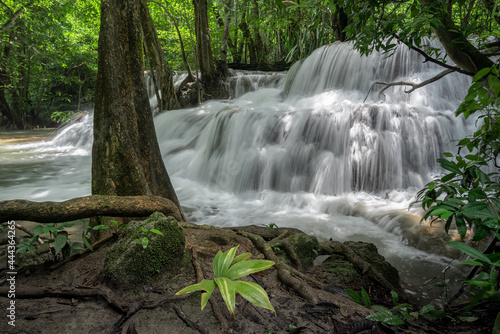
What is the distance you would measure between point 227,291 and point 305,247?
178 centimetres

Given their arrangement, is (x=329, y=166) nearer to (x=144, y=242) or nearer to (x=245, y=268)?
(x=144, y=242)

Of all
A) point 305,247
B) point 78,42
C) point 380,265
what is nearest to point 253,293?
point 305,247

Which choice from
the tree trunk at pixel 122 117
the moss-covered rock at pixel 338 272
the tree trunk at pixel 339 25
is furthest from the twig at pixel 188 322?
the tree trunk at pixel 339 25

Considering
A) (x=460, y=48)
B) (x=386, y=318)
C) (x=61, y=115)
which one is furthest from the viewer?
(x=61, y=115)

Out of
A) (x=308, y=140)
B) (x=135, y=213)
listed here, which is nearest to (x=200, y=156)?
(x=308, y=140)

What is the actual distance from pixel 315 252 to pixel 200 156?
540 cm

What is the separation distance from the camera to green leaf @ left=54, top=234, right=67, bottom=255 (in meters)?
2.02

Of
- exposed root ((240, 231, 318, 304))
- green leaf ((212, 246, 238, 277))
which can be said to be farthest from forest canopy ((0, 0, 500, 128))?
green leaf ((212, 246, 238, 277))

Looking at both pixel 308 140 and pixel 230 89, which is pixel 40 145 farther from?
pixel 308 140

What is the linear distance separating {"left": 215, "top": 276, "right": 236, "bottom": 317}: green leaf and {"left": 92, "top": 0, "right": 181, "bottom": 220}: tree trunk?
1.95m

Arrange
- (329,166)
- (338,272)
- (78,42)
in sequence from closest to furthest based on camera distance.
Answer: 1. (338,272)
2. (329,166)
3. (78,42)

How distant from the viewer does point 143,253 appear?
6.08 feet

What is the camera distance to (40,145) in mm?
12008

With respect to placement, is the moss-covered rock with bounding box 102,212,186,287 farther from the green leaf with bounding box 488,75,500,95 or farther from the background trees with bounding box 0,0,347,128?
the background trees with bounding box 0,0,347,128
